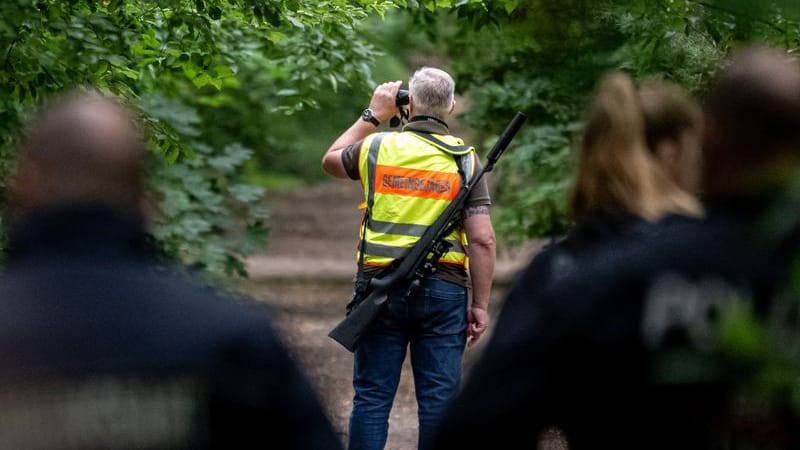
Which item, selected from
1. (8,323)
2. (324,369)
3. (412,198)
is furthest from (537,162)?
(8,323)

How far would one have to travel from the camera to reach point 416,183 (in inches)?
186

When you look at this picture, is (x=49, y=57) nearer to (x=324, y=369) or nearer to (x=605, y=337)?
(x=605, y=337)

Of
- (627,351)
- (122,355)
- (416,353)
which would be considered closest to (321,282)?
(416,353)

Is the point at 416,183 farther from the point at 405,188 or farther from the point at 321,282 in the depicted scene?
the point at 321,282

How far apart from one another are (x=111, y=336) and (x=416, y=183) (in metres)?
2.92

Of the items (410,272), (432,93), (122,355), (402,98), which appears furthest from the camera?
(402,98)

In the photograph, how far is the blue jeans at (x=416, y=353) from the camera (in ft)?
15.6

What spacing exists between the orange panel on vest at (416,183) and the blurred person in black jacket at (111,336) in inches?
106

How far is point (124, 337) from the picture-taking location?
6.22ft

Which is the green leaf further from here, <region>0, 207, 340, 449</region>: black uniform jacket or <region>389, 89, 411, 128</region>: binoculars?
<region>0, 207, 340, 449</region>: black uniform jacket

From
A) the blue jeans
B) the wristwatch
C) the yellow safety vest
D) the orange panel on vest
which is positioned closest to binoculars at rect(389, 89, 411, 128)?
the wristwatch

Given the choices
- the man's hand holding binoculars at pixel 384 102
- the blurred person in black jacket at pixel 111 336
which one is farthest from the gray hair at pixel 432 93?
the blurred person in black jacket at pixel 111 336

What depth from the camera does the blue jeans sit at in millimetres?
4754

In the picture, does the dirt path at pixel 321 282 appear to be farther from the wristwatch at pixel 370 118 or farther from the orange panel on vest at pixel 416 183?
the wristwatch at pixel 370 118
